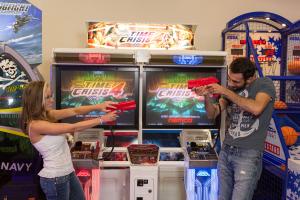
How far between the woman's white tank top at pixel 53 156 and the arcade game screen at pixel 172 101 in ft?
3.72

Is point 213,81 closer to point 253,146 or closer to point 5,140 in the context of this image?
point 253,146

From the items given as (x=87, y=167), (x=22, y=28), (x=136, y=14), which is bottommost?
(x=87, y=167)

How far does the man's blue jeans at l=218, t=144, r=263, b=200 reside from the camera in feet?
8.78

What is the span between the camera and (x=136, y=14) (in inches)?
181

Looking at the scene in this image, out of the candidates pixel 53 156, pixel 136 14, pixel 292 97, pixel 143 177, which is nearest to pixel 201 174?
pixel 143 177

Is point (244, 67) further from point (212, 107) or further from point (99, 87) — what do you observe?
point (99, 87)

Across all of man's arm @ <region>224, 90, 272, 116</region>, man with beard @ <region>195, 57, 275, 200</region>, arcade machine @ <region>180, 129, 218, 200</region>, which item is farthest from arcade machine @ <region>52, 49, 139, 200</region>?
man's arm @ <region>224, 90, 272, 116</region>

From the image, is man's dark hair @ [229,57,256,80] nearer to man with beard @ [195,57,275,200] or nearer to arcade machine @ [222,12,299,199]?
man with beard @ [195,57,275,200]

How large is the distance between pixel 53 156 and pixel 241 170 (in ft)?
4.46

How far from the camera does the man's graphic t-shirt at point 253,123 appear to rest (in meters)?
2.68

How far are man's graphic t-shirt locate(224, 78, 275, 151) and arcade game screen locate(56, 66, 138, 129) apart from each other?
116cm

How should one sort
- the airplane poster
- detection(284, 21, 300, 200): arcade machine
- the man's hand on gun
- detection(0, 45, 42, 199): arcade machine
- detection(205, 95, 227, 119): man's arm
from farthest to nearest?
the airplane poster → detection(0, 45, 42, 199): arcade machine → detection(284, 21, 300, 200): arcade machine → detection(205, 95, 227, 119): man's arm → the man's hand on gun

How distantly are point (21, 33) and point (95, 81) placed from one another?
124 centimetres

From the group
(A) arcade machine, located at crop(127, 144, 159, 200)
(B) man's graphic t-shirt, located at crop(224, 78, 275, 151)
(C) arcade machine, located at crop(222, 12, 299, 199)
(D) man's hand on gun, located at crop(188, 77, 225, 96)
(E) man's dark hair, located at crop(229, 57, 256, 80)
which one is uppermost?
(C) arcade machine, located at crop(222, 12, 299, 199)
